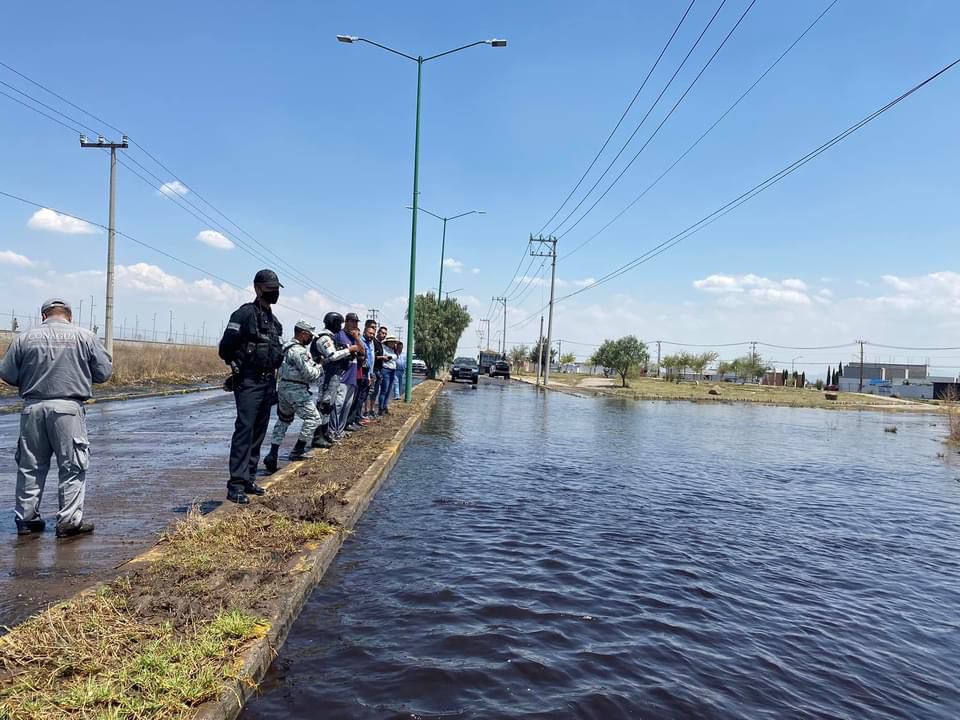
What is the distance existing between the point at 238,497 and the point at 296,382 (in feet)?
6.77

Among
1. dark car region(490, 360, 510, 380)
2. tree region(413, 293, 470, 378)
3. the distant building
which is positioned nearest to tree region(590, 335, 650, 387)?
dark car region(490, 360, 510, 380)

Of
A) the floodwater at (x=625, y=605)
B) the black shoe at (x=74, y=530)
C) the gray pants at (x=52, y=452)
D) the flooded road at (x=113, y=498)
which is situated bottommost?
the floodwater at (x=625, y=605)

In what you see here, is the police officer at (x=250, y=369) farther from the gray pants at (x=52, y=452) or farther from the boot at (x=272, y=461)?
the boot at (x=272, y=461)

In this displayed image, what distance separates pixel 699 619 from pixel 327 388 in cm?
693

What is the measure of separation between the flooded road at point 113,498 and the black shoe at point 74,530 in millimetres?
77

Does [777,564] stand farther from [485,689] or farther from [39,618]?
[39,618]

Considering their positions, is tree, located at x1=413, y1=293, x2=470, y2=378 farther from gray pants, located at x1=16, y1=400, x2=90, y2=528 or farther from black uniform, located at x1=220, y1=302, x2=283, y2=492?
gray pants, located at x1=16, y1=400, x2=90, y2=528

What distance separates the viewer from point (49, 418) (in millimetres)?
4957

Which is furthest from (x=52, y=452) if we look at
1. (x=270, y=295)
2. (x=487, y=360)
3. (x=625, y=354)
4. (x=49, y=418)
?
(x=487, y=360)

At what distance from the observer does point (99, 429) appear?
12203mm

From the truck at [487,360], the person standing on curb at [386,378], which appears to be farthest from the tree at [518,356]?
the person standing on curb at [386,378]

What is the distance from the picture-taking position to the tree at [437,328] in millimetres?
42188

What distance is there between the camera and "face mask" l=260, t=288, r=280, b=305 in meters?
6.23

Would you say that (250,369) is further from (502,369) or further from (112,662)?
(502,369)
